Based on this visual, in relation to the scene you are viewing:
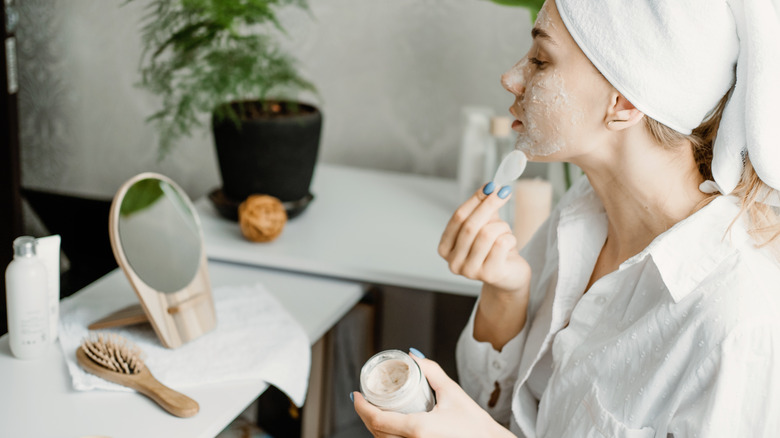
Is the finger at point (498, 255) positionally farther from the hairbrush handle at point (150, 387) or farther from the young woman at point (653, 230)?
the hairbrush handle at point (150, 387)

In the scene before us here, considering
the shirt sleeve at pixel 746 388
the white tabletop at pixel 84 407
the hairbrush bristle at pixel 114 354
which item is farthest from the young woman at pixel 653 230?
the hairbrush bristle at pixel 114 354

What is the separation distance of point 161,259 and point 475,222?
457 millimetres

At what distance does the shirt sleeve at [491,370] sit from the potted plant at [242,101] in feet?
1.71

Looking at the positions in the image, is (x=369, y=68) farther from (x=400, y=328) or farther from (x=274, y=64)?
(x=400, y=328)

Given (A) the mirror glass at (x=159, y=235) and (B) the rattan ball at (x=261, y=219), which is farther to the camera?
(B) the rattan ball at (x=261, y=219)

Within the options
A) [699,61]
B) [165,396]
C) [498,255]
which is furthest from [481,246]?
[165,396]

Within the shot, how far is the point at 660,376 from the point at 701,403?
0.20ft

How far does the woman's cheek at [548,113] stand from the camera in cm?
88

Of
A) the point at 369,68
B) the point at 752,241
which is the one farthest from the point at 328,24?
the point at 752,241

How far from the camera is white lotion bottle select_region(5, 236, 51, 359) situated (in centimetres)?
97

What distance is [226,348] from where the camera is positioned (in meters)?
1.08

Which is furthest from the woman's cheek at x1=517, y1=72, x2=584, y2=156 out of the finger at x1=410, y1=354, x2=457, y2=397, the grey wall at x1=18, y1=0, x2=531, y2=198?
the grey wall at x1=18, y1=0, x2=531, y2=198

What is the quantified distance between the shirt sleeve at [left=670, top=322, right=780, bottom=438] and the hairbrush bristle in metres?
0.67

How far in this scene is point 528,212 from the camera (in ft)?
4.69
